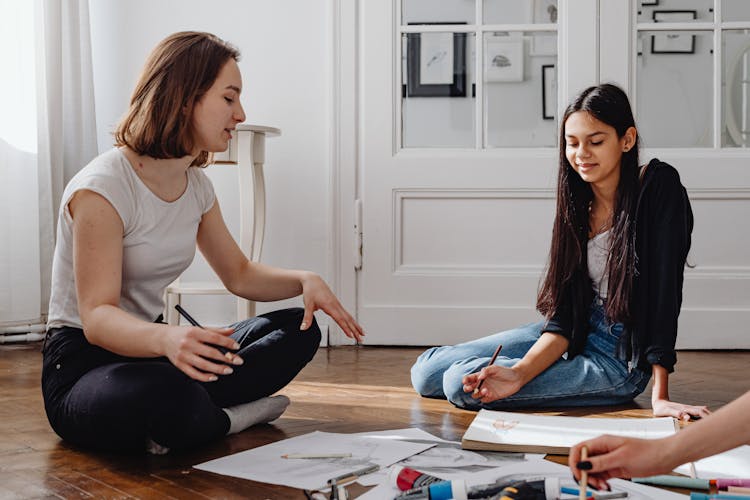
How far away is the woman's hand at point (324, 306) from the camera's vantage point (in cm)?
178

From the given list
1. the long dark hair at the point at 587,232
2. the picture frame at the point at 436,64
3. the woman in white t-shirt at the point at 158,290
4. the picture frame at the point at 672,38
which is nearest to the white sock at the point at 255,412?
the woman in white t-shirt at the point at 158,290

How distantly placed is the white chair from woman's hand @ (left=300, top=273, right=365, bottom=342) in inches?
46.5

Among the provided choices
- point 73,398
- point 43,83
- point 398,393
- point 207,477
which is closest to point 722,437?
point 207,477

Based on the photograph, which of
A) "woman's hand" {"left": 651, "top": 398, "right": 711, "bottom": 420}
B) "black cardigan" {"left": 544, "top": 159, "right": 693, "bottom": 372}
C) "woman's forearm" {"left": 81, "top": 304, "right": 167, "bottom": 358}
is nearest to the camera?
"woman's forearm" {"left": 81, "top": 304, "right": 167, "bottom": 358}

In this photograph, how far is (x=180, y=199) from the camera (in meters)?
1.83

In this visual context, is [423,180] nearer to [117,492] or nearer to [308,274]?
[308,274]

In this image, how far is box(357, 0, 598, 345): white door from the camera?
10.8 ft

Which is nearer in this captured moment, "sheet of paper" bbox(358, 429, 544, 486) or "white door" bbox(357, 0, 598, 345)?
"sheet of paper" bbox(358, 429, 544, 486)

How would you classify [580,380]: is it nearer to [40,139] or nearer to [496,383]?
[496,383]

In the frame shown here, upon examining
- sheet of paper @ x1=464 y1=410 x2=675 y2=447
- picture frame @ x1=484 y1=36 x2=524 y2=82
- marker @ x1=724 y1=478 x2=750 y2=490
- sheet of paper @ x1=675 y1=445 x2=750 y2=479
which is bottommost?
sheet of paper @ x1=464 y1=410 x2=675 y2=447

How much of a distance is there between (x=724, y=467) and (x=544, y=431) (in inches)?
13.8

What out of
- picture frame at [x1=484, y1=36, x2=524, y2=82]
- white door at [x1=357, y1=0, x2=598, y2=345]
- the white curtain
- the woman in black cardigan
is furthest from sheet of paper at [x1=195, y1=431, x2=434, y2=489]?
picture frame at [x1=484, y1=36, x2=524, y2=82]

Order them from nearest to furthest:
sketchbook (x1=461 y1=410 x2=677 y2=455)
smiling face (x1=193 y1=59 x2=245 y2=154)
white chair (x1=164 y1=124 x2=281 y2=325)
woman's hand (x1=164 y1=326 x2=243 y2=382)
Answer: woman's hand (x1=164 y1=326 x2=243 y2=382), sketchbook (x1=461 y1=410 x2=677 y2=455), smiling face (x1=193 y1=59 x2=245 y2=154), white chair (x1=164 y1=124 x2=281 y2=325)

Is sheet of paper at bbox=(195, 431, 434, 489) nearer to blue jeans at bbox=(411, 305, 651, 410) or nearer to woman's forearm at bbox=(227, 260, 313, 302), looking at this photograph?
woman's forearm at bbox=(227, 260, 313, 302)
